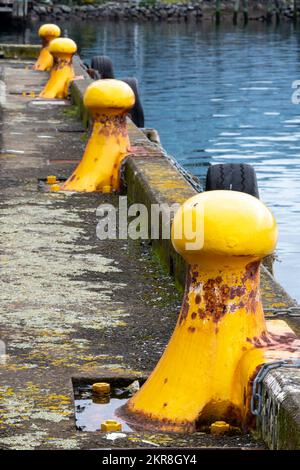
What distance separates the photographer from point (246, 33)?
71.2 metres

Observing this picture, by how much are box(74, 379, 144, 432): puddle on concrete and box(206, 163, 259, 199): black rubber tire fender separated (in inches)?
134

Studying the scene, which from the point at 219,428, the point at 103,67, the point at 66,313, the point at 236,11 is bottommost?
the point at 236,11

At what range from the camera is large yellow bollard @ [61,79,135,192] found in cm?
1009

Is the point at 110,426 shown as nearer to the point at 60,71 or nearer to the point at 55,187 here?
the point at 55,187

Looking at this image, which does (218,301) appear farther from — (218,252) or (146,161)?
(146,161)

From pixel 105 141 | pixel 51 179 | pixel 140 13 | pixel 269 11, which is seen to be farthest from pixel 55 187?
pixel 269 11

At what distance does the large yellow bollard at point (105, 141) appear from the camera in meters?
10.1

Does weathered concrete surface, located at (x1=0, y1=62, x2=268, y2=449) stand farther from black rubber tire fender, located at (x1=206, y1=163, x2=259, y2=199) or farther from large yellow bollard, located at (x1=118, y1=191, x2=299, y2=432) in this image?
black rubber tire fender, located at (x1=206, y1=163, x2=259, y2=199)

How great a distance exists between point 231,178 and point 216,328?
12.6 ft

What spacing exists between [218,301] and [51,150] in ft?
25.3

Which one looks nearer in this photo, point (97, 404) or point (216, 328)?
point (216, 328)

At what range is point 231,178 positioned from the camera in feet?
29.1

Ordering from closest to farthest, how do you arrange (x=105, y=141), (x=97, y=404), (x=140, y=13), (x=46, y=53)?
1. (x=97, y=404)
2. (x=105, y=141)
3. (x=46, y=53)
4. (x=140, y=13)

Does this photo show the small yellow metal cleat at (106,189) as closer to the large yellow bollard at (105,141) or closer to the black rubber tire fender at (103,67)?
the large yellow bollard at (105,141)
